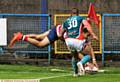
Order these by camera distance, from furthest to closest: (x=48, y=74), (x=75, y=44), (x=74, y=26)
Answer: (x=48, y=74) → (x=74, y=26) → (x=75, y=44)

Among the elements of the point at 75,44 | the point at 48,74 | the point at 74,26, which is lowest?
the point at 48,74

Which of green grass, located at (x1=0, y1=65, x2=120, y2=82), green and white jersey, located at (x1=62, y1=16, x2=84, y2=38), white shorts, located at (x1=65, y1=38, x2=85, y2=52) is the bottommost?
green grass, located at (x1=0, y1=65, x2=120, y2=82)

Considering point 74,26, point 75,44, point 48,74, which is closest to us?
point 75,44

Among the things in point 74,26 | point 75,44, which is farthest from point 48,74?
point 74,26

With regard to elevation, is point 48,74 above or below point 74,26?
below

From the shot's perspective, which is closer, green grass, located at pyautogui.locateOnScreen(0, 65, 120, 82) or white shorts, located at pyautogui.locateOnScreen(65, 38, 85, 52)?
green grass, located at pyautogui.locateOnScreen(0, 65, 120, 82)

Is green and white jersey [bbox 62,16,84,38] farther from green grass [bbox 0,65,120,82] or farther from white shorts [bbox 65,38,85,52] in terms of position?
green grass [bbox 0,65,120,82]

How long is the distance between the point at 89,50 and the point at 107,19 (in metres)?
4.05

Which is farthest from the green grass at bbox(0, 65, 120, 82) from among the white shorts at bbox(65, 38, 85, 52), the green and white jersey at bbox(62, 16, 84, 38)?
the green and white jersey at bbox(62, 16, 84, 38)

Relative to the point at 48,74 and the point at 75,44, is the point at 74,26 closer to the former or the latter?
the point at 75,44

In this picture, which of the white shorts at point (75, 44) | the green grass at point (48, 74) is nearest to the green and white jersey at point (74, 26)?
the white shorts at point (75, 44)

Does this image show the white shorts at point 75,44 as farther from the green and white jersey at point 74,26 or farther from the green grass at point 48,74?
the green grass at point 48,74

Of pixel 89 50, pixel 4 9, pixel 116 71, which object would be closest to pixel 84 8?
pixel 4 9

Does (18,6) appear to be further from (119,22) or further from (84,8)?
(119,22)
